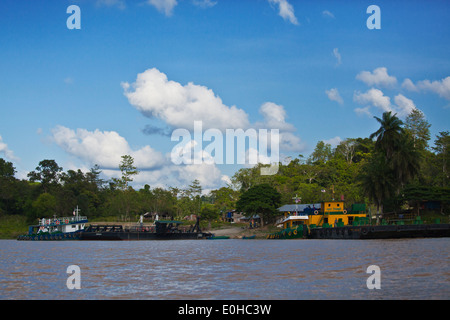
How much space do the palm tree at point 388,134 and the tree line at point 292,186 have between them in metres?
0.16

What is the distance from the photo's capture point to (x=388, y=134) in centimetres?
8000

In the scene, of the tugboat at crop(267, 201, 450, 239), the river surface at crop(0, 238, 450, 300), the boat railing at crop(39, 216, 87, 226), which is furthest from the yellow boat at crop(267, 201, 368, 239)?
the river surface at crop(0, 238, 450, 300)

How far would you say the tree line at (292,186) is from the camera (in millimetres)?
76750

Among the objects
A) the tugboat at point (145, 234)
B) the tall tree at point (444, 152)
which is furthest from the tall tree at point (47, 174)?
the tall tree at point (444, 152)

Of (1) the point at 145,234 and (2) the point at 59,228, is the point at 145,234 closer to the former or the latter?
(1) the point at 145,234

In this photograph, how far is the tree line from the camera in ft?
252

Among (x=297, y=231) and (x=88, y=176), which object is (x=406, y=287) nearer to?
(x=297, y=231)

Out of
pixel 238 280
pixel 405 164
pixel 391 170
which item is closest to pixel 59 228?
pixel 391 170

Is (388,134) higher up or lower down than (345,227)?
higher up

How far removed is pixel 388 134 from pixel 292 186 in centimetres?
3374

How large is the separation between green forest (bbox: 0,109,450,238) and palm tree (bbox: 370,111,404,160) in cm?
16

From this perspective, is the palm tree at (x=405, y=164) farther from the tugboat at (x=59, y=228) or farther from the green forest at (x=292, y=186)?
the tugboat at (x=59, y=228)

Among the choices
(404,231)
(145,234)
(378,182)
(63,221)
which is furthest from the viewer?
(63,221)
